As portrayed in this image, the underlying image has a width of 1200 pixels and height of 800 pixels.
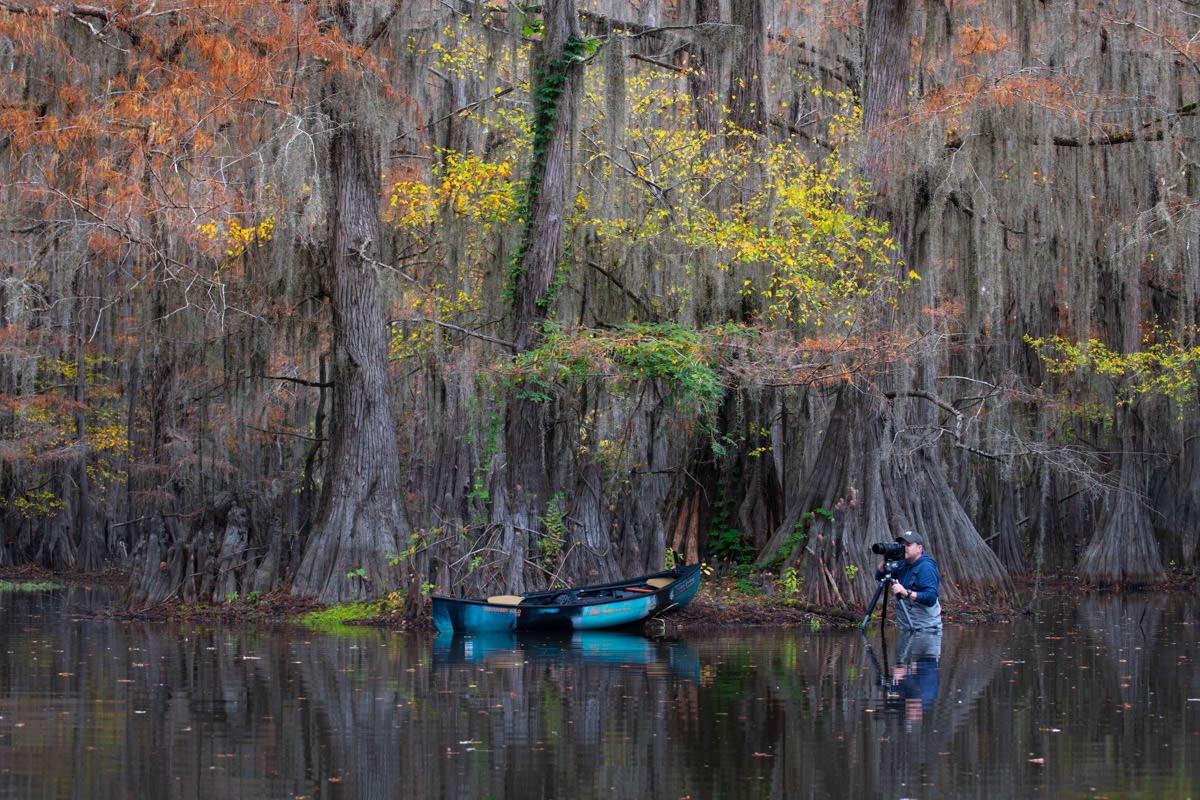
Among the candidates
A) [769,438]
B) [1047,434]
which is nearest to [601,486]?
[769,438]

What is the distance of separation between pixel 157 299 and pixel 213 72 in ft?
13.2

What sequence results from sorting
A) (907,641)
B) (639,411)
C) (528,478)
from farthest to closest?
(639,411), (528,478), (907,641)

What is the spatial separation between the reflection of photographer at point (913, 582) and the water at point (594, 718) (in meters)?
0.43

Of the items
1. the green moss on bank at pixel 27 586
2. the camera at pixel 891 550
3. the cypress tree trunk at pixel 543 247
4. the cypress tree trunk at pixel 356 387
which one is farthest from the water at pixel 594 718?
the green moss on bank at pixel 27 586

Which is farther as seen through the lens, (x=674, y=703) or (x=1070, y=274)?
(x=1070, y=274)

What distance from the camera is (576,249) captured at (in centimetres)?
1906

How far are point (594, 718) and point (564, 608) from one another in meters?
6.23

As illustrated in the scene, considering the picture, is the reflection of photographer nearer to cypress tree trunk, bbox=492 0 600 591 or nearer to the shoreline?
the shoreline

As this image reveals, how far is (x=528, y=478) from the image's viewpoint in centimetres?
1755

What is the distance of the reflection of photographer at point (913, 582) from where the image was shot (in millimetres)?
13648

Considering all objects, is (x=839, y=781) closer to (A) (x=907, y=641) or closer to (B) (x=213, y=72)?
(A) (x=907, y=641)

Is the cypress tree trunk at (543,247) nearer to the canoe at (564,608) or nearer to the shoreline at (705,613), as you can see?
the canoe at (564,608)

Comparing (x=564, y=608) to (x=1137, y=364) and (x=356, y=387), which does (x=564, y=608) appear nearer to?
(x=356, y=387)

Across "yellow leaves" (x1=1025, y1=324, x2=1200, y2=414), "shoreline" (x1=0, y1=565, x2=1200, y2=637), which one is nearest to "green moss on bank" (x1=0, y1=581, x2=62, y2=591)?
"shoreline" (x1=0, y1=565, x2=1200, y2=637)
